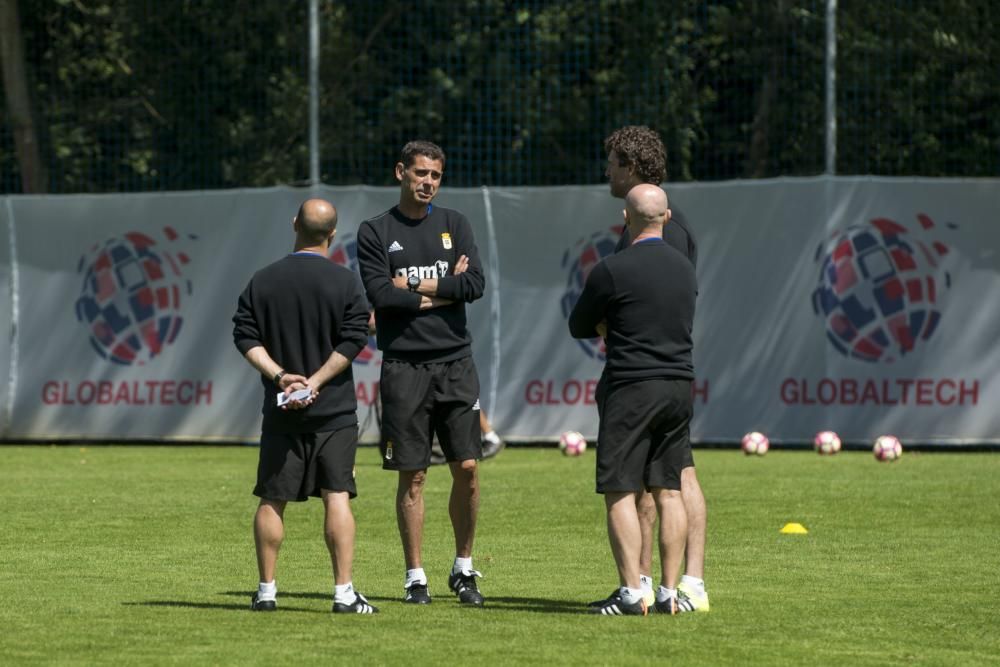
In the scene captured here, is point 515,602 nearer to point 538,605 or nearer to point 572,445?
point 538,605

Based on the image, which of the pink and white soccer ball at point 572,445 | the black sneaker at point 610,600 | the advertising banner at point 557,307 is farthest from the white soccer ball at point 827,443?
the black sneaker at point 610,600

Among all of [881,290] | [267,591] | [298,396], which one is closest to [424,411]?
[298,396]

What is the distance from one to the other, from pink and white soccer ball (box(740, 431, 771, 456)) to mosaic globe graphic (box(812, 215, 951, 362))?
1.22 metres

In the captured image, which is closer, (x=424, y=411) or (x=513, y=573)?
(x=424, y=411)

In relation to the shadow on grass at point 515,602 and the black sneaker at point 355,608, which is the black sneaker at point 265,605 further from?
the black sneaker at point 355,608

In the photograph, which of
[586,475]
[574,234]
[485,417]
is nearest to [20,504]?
[586,475]

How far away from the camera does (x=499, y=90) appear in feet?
Answer: 71.8

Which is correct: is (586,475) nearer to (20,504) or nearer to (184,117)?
(20,504)

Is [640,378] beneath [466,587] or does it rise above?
above

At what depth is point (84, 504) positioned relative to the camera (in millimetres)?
13750

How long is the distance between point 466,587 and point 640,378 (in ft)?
4.57

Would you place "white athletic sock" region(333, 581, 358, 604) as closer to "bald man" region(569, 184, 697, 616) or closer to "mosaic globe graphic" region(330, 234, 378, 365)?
"bald man" region(569, 184, 697, 616)

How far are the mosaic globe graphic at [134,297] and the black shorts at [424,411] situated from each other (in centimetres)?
1160

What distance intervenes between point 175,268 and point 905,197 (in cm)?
755
